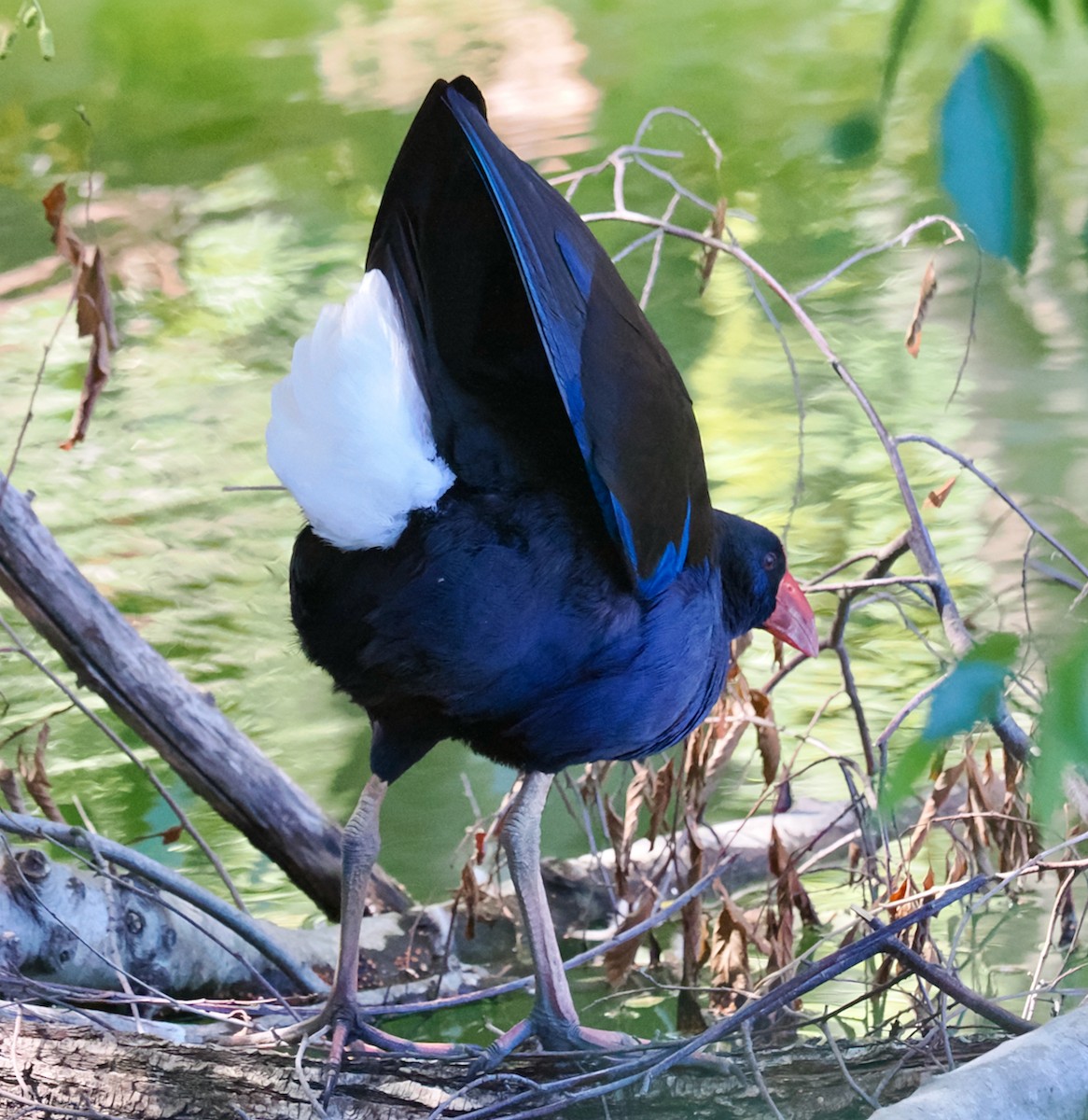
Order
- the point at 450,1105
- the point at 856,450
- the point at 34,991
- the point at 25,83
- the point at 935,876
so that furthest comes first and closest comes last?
1. the point at 25,83
2. the point at 856,450
3. the point at 935,876
4. the point at 34,991
5. the point at 450,1105

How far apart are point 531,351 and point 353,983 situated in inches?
41.0

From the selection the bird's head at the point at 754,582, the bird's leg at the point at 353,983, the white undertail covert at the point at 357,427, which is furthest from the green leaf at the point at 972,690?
the bird's head at the point at 754,582

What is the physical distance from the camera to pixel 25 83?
8.43m

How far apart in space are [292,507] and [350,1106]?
367cm

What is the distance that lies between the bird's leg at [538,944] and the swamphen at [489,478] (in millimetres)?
192

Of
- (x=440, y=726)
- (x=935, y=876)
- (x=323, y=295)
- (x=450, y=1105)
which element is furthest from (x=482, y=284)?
(x=323, y=295)

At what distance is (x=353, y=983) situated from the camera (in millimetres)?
2193

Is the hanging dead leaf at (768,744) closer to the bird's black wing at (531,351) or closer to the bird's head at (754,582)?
the bird's head at (754,582)

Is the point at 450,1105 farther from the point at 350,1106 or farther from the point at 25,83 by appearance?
the point at 25,83

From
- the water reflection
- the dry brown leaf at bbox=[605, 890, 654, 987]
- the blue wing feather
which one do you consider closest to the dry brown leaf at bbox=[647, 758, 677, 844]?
the dry brown leaf at bbox=[605, 890, 654, 987]

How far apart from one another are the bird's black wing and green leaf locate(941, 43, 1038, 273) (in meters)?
1.06

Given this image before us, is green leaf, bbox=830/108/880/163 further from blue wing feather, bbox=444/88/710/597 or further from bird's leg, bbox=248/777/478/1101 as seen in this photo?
bird's leg, bbox=248/777/478/1101

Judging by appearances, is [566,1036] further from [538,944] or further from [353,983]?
[353,983]

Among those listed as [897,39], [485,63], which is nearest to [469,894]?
[897,39]
